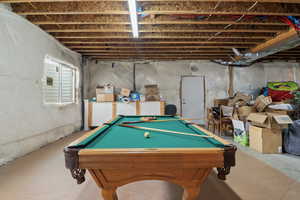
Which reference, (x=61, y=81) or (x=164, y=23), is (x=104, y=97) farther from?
(x=164, y=23)

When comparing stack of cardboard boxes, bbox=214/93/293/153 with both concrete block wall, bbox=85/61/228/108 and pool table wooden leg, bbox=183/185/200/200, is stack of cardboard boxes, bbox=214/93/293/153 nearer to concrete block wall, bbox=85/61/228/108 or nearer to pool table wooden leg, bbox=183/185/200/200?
concrete block wall, bbox=85/61/228/108

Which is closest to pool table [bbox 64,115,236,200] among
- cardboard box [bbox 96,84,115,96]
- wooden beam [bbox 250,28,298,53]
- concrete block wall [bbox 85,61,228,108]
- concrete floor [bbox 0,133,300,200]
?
concrete floor [bbox 0,133,300,200]

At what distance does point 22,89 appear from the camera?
Result: 9.84ft

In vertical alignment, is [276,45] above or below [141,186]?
above

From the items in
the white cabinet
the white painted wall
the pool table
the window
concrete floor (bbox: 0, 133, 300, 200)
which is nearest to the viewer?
the pool table

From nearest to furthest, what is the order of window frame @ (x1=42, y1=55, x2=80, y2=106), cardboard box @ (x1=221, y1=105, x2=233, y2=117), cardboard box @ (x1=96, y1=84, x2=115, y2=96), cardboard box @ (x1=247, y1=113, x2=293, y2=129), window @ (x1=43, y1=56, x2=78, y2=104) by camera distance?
cardboard box @ (x1=247, y1=113, x2=293, y2=129) < window frame @ (x1=42, y1=55, x2=80, y2=106) < window @ (x1=43, y1=56, x2=78, y2=104) < cardboard box @ (x1=221, y1=105, x2=233, y2=117) < cardboard box @ (x1=96, y1=84, x2=115, y2=96)

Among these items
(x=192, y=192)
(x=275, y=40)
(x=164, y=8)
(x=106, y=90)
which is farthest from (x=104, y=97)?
(x=275, y=40)

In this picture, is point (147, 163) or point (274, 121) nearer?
point (147, 163)

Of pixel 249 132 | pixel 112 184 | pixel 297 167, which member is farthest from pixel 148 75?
pixel 112 184

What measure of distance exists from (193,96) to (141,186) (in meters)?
5.09

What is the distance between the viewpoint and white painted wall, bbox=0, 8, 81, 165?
264 centimetres

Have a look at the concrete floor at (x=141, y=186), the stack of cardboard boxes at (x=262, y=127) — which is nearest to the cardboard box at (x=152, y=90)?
the stack of cardboard boxes at (x=262, y=127)

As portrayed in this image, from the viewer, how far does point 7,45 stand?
8.86 ft

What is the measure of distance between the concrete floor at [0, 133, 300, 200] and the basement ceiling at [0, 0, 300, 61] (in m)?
2.70
